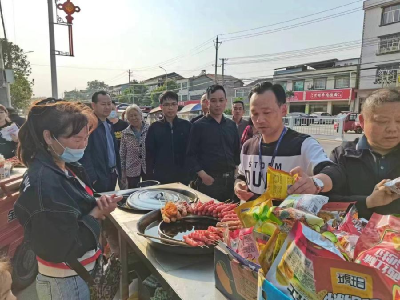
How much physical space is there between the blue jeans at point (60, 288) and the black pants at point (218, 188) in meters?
1.92

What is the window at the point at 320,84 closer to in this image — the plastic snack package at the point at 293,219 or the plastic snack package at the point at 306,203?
the plastic snack package at the point at 306,203

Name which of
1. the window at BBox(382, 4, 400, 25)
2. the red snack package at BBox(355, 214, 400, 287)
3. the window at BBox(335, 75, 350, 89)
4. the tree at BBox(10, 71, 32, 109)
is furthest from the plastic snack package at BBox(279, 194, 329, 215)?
the window at BBox(335, 75, 350, 89)

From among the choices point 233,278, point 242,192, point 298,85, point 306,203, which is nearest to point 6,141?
point 242,192

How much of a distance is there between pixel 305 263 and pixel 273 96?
1.29 metres

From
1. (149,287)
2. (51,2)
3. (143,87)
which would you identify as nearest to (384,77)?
(51,2)

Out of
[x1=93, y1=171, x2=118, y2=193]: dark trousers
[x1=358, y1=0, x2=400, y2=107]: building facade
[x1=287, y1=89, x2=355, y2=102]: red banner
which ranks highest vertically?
[x1=358, y1=0, x2=400, y2=107]: building facade

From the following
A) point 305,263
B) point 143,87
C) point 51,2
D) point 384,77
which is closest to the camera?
point 305,263

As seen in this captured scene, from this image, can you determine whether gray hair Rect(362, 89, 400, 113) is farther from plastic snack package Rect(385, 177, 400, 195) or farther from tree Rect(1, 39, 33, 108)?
tree Rect(1, 39, 33, 108)

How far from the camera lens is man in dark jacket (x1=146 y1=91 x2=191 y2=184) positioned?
3719 mm

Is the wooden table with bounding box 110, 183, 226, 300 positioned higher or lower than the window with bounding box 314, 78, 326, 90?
lower

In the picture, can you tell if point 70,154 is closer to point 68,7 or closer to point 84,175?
point 84,175

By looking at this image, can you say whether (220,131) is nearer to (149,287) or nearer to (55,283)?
(149,287)

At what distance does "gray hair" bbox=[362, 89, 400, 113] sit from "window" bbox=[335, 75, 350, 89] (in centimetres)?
3626

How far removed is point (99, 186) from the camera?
3.30 metres
